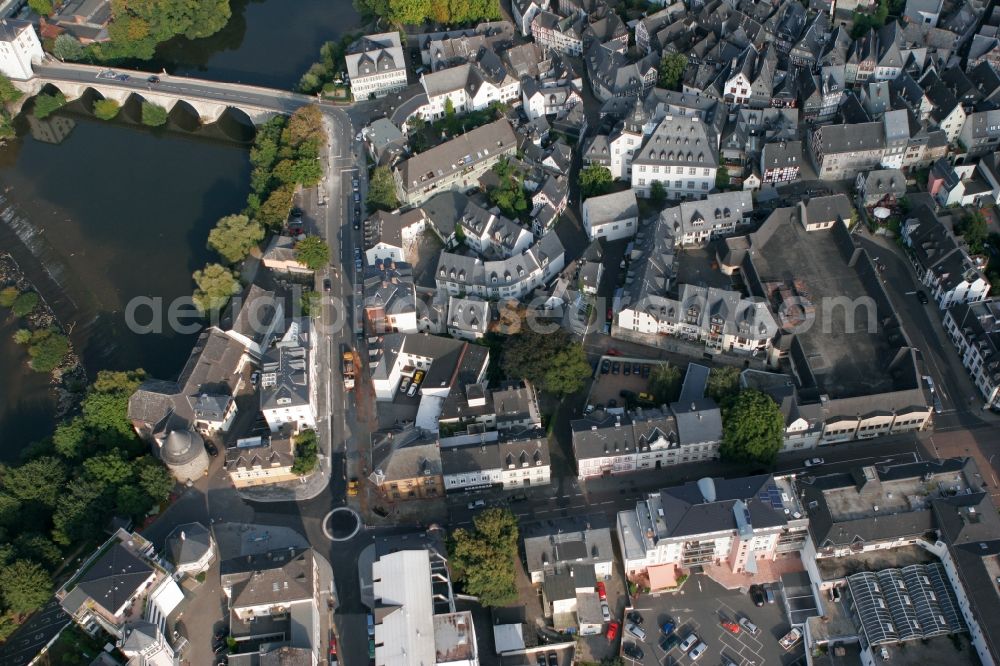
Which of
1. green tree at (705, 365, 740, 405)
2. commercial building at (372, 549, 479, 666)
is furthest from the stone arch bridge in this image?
commercial building at (372, 549, 479, 666)

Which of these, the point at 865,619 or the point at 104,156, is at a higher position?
the point at 104,156

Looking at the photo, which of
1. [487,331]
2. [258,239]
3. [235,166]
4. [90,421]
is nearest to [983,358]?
[487,331]

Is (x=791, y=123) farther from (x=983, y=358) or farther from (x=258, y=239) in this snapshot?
(x=258, y=239)

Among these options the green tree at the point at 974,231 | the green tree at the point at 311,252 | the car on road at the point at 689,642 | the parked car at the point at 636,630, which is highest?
the green tree at the point at 311,252

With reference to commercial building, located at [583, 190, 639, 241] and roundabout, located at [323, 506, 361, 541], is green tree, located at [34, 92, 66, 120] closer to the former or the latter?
commercial building, located at [583, 190, 639, 241]

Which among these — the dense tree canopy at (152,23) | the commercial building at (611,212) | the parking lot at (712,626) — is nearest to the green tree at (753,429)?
the parking lot at (712,626)

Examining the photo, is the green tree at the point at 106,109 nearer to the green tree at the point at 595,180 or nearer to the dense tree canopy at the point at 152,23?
the dense tree canopy at the point at 152,23
